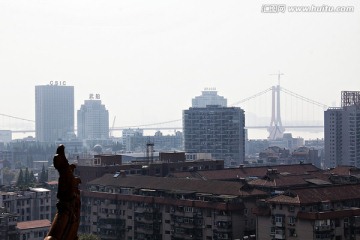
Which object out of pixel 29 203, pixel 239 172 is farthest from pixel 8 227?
pixel 239 172

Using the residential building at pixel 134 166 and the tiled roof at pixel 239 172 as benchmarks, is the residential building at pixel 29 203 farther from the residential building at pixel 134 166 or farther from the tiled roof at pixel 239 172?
the tiled roof at pixel 239 172

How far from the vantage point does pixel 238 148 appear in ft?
385

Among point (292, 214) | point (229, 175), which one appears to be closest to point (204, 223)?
point (292, 214)

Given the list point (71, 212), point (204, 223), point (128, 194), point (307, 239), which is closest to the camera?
point (71, 212)

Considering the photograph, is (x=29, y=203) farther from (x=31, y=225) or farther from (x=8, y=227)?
(x=8, y=227)

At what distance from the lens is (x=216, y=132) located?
120812 mm

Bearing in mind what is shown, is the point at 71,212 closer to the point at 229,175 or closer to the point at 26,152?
the point at 229,175

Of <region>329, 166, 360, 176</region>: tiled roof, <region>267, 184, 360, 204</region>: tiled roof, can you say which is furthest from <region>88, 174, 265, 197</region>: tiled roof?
<region>329, 166, 360, 176</region>: tiled roof

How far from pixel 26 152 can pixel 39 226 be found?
9859cm

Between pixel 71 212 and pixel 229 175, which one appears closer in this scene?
pixel 71 212

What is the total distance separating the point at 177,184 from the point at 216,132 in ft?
253

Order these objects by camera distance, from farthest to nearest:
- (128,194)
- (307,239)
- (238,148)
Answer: (238,148)
(128,194)
(307,239)

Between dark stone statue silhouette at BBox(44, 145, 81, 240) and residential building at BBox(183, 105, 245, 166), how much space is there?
110m

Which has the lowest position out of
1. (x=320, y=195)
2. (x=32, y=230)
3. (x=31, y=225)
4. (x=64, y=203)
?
(x=32, y=230)
